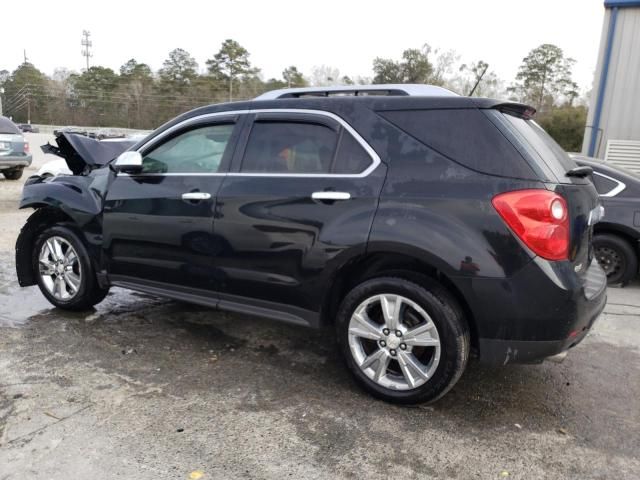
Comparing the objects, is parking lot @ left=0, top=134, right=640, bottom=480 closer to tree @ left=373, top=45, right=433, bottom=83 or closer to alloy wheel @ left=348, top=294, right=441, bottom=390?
alloy wheel @ left=348, top=294, right=441, bottom=390

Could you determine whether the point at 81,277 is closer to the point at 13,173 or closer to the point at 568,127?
the point at 13,173

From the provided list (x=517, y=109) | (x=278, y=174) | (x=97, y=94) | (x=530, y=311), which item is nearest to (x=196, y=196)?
(x=278, y=174)

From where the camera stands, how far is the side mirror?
13.2 feet

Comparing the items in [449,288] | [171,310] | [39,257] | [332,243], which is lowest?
[171,310]

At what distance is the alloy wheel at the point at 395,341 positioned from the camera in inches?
120

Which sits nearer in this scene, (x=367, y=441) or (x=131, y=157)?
(x=367, y=441)

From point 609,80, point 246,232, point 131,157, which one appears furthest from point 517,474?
point 609,80

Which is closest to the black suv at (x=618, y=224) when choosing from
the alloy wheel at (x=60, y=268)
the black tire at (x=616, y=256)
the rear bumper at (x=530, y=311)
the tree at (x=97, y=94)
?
the black tire at (x=616, y=256)

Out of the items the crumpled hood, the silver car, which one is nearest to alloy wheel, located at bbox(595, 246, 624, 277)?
the crumpled hood

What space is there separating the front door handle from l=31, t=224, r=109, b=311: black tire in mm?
1281

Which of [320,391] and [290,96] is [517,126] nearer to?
[290,96]

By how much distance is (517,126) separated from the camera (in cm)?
301

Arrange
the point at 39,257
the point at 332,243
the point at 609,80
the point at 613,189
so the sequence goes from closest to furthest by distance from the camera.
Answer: the point at 332,243
the point at 39,257
the point at 613,189
the point at 609,80

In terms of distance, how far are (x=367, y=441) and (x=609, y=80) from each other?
10100 millimetres
